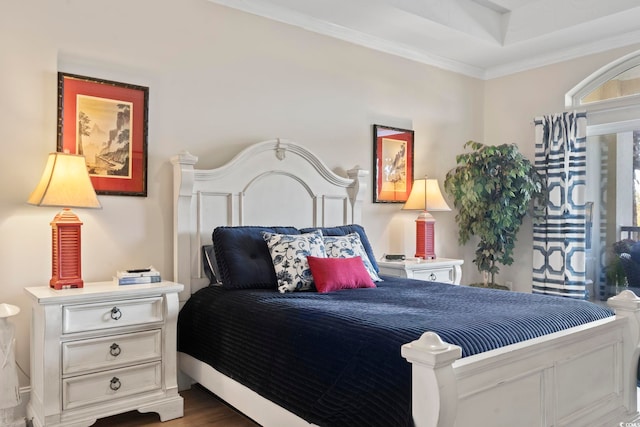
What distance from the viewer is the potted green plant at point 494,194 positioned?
4137mm

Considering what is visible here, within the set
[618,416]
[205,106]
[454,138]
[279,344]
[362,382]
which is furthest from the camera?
[454,138]

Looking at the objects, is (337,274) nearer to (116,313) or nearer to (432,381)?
(116,313)

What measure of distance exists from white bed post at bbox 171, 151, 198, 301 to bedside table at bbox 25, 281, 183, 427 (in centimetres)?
34

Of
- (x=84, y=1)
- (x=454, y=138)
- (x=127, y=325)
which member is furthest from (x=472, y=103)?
(x=127, y=325)

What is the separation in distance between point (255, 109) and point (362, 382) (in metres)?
2.25

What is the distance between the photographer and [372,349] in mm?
1678

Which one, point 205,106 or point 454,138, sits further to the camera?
point 454,138

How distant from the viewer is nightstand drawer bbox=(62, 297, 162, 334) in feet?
7.60

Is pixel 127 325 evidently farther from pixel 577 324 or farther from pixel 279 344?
pixel 577 324

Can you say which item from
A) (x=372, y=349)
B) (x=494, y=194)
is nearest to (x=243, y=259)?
(x=372, y=349)

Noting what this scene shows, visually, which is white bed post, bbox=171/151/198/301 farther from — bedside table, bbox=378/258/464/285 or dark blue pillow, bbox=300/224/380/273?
bedside table, bbox=378/258/464/285

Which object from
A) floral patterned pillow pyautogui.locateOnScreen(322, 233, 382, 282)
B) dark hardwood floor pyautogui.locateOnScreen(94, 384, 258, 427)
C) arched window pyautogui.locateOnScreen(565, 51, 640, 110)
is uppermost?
arched window pyautogui.locateOnScreen(565, 51, 640, 110)

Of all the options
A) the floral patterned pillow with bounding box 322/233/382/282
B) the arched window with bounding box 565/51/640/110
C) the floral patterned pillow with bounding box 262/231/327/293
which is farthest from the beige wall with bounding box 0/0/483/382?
the arched window with bounding box 565/51/640/110

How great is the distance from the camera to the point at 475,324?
185cm
